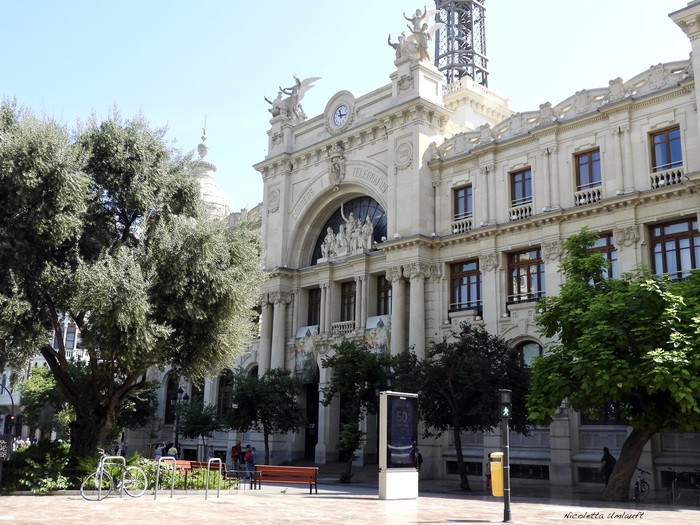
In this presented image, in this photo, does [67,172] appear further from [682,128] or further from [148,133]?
[682,128]

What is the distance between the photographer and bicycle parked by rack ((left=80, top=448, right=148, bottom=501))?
795 inches

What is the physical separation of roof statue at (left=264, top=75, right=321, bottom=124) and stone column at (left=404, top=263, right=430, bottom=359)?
51.8 ft

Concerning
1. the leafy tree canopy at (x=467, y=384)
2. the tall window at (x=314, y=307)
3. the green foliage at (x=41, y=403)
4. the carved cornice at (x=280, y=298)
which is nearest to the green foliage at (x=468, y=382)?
the leafy tree canopy at (x=467, y=384)

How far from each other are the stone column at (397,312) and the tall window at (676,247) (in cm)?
1228

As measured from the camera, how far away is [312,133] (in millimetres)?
45500

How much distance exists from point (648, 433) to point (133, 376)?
1621 centimetres

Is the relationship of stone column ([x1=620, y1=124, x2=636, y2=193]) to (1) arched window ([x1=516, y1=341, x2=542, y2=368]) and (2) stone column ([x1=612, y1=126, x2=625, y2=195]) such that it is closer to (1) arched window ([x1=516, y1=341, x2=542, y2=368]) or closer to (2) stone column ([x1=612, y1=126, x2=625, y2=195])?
(2) stone column ([x1=612, y1=126, x2=625, y2=195])

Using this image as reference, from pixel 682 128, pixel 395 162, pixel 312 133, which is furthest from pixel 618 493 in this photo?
pixel 312 133

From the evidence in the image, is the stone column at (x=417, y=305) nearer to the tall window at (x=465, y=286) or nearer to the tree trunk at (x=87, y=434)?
the tall window at (x=465, y=286)

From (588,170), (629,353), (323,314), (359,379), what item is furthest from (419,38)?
(629,353)

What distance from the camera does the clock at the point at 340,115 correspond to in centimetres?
4334

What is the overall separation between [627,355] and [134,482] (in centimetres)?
1480

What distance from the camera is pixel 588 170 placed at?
106 feet

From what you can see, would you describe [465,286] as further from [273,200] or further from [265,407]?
[273,200]
